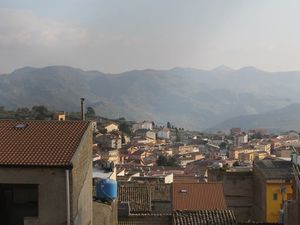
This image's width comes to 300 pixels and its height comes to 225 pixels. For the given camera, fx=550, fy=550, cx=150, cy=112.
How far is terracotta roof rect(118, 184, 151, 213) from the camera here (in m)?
28.6

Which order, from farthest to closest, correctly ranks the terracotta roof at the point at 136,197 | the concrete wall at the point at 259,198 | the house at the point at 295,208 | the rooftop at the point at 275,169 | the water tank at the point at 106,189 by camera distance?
the concrete wall at the point at 259,198 < the rooftop at the point at 275,169 < the terracotta roof at the point at 136,197 < the water tank at the point at 106,189 < the house at the point at 295,208

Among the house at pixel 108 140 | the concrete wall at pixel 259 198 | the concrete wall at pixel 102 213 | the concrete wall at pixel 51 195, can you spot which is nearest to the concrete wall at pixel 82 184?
the concrete wall at pixel 51 195

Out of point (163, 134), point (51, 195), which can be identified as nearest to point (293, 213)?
point (51, 195)

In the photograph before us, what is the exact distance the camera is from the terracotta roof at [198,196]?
29.7m

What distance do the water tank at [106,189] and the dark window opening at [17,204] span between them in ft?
9.99

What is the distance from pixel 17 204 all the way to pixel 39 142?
67.5 inches

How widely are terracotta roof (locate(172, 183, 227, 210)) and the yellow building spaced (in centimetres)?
481

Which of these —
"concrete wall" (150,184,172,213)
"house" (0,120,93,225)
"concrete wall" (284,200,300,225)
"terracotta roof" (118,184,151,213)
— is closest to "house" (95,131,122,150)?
"concrete wall" (150,184,172,213)

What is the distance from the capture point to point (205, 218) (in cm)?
2112

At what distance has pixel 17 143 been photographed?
14.7 meters

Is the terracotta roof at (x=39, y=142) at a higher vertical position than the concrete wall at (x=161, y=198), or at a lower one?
higher

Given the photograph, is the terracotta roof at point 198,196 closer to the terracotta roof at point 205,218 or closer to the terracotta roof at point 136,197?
the terracotta roof at point 136,197

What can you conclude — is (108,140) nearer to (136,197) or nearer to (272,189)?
(272,189)

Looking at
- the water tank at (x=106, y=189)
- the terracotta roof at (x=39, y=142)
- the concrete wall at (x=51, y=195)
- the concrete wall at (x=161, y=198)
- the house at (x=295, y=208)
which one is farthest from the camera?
the concrete wall at (x=161, y=198)
